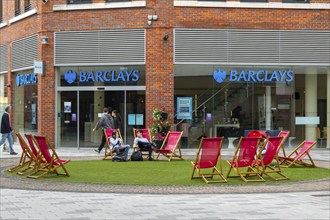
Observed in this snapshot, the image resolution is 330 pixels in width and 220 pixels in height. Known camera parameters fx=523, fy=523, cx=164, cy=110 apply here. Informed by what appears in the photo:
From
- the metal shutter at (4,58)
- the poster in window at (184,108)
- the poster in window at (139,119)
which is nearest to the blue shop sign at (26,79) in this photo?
the metal shutter at (4,58)

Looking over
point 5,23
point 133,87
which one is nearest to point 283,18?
point 133,87

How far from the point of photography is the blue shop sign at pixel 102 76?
2144 centimetres

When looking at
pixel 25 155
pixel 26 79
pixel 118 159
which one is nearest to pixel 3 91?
pixel 26 79

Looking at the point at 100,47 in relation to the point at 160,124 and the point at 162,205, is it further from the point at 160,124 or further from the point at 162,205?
the point at 162,205

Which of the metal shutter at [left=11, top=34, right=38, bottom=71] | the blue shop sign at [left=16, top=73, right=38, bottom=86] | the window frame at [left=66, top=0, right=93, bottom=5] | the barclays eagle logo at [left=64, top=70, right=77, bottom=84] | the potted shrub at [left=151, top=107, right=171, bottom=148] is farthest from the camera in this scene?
the blue shop sign at [left=16, top=73, right=38, bottom=86]

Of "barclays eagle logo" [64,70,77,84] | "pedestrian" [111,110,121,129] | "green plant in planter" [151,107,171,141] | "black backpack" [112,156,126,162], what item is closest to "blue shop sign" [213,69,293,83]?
"green plant in planter" [151,107,171,141]

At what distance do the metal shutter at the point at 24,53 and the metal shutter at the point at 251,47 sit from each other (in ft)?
20.7

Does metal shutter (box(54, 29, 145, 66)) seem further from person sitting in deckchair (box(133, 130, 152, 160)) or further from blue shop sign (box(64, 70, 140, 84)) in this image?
person sitting in deckchair (box(133, 130, 152, 160))

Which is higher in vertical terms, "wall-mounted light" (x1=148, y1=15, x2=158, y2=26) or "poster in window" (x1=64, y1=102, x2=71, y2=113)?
"wall-mounted light" (x1=148, y1=15, x2=158, y2=26)

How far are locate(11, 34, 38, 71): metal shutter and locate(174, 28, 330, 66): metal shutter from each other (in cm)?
631

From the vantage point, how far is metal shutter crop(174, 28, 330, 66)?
69.1 ft

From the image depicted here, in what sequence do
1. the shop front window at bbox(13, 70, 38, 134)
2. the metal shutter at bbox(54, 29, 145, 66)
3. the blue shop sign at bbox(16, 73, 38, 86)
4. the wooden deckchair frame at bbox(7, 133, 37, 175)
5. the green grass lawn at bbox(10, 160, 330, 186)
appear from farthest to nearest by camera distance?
the shop front window at bbox(13, 70, 38, 134) → the blue shop sign at bbox(16, 73, 38, 86) → the metal shutter at bbox(54, 29, 145, 66) → the wooden deckchair frame at bbox(7, 133, 37, 175) → the green grass lawn at bbox(10, 160, 330, 186)

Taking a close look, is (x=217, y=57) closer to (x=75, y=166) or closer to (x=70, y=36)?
(x=70, y=36)

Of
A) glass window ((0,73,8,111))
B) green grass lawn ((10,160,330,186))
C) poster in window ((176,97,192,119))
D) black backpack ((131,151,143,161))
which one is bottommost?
green grass lawn ((10,160,330,186))
